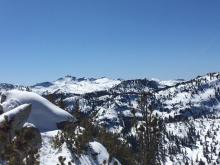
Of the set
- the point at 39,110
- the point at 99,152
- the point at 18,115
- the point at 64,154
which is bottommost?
the point at 99,152

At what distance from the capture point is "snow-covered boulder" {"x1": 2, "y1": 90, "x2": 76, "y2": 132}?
39719 mm

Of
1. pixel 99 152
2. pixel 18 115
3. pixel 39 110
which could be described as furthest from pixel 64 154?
pixel 39 110

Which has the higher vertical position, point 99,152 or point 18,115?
point 18,115

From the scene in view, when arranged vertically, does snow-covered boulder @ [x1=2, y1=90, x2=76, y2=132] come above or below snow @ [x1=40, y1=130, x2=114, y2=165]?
above

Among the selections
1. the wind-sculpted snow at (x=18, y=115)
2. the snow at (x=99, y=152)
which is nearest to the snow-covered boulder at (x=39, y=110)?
the wind-sculpted snow at (x=18, y=115)

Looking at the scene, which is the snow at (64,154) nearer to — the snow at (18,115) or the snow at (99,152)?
the snow at (99,152)

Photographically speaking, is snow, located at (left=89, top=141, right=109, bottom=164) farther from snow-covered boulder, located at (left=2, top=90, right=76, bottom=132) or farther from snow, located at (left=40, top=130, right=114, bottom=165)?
snow-covered boulder, located at (left=2, top=90, right=76, bottom=132)

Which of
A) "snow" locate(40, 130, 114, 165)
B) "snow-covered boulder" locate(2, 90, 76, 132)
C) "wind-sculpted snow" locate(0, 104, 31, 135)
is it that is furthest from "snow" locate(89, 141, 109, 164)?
"wind-sculpted snow" locate(0, 104, 31, 135)

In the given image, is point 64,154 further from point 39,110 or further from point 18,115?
point 39,110

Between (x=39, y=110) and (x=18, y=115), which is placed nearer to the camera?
(x=18, y=115)

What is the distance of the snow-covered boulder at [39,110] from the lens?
130 ft

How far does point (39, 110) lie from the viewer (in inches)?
1591

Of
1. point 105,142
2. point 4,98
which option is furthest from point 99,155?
point 4,98

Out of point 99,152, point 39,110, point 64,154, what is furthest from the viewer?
point 39,110
